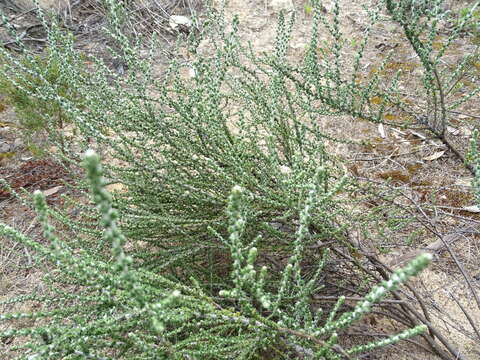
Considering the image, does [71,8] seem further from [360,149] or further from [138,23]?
[360,149]

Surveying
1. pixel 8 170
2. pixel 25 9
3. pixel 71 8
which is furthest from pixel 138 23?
pixel 8 170

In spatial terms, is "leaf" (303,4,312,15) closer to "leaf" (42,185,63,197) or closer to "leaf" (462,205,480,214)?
"leaf" (462,205,480,214)

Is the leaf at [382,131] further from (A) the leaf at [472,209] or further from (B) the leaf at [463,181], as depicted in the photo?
(A) the leaf at [472,209]

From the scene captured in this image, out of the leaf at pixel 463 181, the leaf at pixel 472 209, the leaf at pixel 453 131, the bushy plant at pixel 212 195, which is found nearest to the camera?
the bushy plant at pixel 212 195

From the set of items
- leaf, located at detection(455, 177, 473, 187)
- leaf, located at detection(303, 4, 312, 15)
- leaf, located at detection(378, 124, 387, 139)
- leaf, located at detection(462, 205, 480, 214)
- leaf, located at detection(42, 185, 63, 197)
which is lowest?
leaf, located at detection(42, 185, 63, 197)

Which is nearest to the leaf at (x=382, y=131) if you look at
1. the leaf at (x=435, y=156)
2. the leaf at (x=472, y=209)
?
the leaf at (x=435, y=156)

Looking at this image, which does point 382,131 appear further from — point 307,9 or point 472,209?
point 307,9

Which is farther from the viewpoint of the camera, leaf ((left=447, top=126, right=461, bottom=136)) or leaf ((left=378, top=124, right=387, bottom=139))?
leaf ((left=378, top=124, right=387, bottom=139))

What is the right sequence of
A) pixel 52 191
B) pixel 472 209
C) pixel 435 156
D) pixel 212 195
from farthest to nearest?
pixel 435 156
pixel 52 191
pixel 472 209
pixel 212 195

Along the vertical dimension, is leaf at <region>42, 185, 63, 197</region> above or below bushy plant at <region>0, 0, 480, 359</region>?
below

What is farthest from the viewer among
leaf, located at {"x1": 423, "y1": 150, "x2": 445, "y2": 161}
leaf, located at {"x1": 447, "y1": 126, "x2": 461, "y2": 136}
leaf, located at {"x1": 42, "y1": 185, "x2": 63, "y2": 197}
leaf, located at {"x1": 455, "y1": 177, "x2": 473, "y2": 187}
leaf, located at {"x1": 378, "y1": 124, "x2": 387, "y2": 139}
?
leaf, located at {"x1": 378, "y1": 124, "x2": 387, "y2": 139}

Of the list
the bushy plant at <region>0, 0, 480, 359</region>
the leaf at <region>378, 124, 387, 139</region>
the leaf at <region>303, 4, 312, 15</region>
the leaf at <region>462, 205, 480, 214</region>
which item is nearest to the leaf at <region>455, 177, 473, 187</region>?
the leaf at <region>462, 205, 480, 214</region>

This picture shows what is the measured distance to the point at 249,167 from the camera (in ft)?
6.01

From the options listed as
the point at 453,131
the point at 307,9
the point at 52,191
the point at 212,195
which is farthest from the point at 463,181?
the point at 307,9
